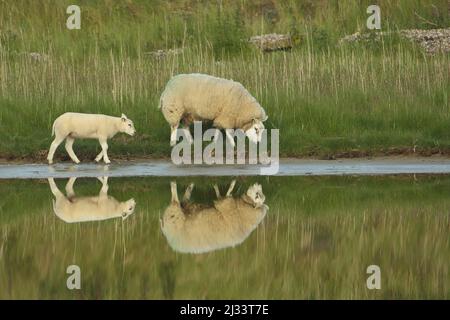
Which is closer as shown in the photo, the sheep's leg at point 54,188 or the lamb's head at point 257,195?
the lamb's head at point 257,195

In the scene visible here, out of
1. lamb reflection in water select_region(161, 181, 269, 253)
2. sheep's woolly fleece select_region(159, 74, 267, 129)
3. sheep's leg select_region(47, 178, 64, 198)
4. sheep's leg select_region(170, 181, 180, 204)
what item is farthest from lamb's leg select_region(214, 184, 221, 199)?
sheep's woolly fleece select_region(159, 74, 267, 129)

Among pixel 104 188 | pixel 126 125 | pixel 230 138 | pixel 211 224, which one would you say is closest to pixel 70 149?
pixel 126 125

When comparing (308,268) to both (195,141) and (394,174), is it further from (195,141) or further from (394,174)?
(195,141)

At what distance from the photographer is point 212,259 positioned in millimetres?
10727

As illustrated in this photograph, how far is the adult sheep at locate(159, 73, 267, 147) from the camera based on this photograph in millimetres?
17969

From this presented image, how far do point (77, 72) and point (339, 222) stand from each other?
342 inches

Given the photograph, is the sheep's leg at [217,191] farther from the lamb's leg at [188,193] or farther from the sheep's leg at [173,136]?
the sheep's leg at [173,136]

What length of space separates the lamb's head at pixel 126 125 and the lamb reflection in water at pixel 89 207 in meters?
2.80

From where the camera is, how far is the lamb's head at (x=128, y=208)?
13234 mm

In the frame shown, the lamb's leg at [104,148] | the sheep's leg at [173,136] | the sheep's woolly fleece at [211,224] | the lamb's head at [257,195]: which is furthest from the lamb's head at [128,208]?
the sheep's leg at [173,136]

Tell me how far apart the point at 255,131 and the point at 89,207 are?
4.93 m

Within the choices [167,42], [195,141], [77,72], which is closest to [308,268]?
[195,141]

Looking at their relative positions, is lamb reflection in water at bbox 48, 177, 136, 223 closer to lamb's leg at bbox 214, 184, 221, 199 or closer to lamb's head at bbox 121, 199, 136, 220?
lamb's head at bbox 121, 199, 136, 220
